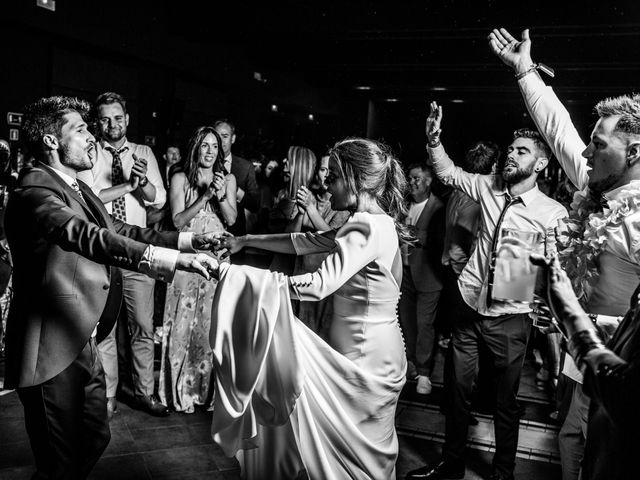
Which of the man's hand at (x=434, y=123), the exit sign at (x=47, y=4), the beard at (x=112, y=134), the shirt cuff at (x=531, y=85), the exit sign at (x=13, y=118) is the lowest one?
the beard at (x=112, y=134)

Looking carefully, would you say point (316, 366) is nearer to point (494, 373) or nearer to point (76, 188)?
point (76, 188)

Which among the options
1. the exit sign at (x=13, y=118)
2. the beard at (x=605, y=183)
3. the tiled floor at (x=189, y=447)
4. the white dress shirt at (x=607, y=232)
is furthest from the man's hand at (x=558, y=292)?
the exit sign at (x=13, y=118)

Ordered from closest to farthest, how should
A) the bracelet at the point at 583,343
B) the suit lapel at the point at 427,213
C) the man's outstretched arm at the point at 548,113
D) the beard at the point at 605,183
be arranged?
the bracelet at the point at 583,343, the beard at the point at 605,183, the man's outstretched arm at the point at 548,113, the suit lapel at the point at 427,213

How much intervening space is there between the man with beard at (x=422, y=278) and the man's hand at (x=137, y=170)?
2.11 metres

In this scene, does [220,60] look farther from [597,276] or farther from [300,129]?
[597,276]

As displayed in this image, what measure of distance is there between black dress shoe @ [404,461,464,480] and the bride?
0.72 metres

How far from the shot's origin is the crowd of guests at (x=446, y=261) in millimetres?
1798

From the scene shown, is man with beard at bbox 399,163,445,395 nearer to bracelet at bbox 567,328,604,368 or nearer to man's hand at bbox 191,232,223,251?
man's hand at bbox 191,232,223,251

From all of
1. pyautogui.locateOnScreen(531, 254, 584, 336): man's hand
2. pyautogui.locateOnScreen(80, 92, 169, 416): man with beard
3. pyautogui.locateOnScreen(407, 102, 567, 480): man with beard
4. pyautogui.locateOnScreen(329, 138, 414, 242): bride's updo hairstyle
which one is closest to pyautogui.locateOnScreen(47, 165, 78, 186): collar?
pyautogui.locateOnScreen(329, 138, 414, 242): bride's updo hairstyle

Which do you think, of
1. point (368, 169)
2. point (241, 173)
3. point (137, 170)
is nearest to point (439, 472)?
point (368, 169)

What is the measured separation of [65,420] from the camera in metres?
2.11

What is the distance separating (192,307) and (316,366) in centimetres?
182

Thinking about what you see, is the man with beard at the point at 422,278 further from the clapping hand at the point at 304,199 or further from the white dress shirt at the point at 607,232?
the white dress shirt at the point at 607,232

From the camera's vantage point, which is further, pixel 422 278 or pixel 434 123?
pixel 422 278
